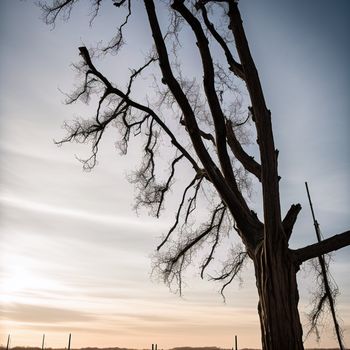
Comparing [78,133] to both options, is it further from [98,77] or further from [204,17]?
[204,17]

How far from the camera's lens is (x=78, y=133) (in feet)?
30.8

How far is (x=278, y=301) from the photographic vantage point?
662 centimetres

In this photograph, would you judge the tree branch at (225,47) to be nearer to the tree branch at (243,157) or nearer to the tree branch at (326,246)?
the tree branch at (243,157)

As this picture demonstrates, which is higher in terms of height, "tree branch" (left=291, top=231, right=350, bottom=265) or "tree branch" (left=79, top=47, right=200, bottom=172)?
"tree branch" (left=79, top=47, right=200, bottom=172)

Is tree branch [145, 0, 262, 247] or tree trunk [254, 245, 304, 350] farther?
tree branch [145, 0, 262, 247]

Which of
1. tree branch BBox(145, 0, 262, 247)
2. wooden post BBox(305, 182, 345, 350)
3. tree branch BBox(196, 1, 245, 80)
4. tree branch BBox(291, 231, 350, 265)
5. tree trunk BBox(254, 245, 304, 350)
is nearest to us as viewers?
tree trunk BBox(254, 245, 304, 350)

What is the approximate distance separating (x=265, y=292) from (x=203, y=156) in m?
2.58

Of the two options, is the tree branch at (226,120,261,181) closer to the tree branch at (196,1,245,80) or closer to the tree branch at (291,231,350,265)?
the tree branch at (196,1,245,80)

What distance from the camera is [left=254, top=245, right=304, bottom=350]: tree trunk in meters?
6.39

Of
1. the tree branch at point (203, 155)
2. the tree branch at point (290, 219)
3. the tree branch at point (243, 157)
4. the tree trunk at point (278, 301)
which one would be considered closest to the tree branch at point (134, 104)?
the tree branch at point (243, 157)

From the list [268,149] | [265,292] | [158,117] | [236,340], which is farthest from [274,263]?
[236,340]

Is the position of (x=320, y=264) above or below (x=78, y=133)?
below

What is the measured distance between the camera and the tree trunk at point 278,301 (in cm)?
639

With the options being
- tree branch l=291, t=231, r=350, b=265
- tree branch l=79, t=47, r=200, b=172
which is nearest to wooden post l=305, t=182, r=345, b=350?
tree branch l=291, t=231, r=350, b=265
